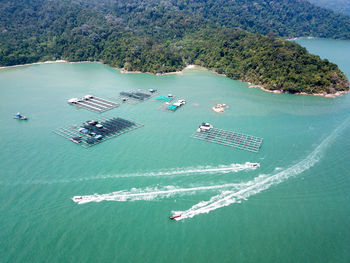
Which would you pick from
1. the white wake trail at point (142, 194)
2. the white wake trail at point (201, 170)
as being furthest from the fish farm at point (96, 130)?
the white wake trail at point (142, 194)

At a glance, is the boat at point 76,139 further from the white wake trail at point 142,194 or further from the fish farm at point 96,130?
the white wake trail at point 142,194

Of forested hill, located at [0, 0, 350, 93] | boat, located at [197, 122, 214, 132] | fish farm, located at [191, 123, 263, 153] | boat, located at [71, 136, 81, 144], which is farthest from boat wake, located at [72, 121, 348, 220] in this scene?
forested hill, located at [0, 0, 350, 93]

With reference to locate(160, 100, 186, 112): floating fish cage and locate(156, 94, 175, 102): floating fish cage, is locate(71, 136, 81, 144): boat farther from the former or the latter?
locate(156, 94, 175, 102): floating fish cage

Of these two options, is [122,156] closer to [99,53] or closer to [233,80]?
[233,80]

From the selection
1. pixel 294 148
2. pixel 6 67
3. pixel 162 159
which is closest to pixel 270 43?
pixel 294 148

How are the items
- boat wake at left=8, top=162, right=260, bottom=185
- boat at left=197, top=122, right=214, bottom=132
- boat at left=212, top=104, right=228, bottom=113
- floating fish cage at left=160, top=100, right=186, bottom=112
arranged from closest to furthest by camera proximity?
boat wake at left=8, top=162, right=260, bottom=185
boat at left=197, top=122, right=214, bottom=132
boat at left=212, top=104, right=228, bottom=113
floating fish cage at left=160, top=100, right=186, bottom=112

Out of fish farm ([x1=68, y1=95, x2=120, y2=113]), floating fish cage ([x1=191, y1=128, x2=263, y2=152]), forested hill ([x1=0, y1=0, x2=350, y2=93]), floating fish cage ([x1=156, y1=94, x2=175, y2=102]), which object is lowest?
fish farm ([x1=68, y1=95, x2=120, y2=113])

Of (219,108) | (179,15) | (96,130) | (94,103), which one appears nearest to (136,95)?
(94,103)
